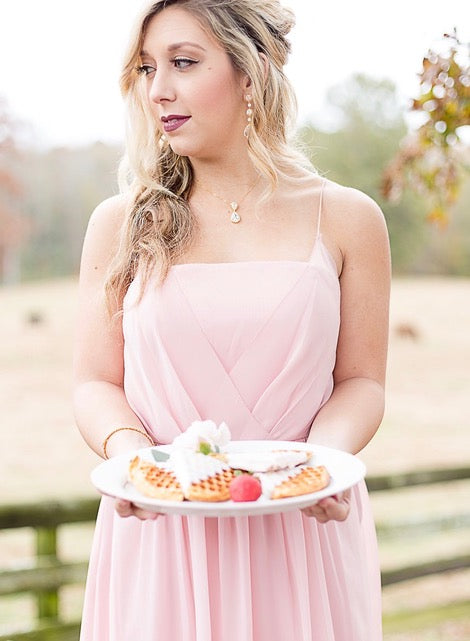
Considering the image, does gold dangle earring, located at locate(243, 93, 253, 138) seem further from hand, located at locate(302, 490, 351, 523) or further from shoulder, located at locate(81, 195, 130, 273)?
hand, located at locate(302, 490, 351, 523)

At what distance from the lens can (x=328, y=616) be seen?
1521 millimetres

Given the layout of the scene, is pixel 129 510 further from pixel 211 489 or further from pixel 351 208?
pixel 351 208

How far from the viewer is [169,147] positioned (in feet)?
5.82

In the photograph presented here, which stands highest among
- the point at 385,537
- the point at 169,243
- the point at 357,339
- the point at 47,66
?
the point at 47,66

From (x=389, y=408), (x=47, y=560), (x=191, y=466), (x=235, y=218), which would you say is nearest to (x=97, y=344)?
(x=235, y=218)

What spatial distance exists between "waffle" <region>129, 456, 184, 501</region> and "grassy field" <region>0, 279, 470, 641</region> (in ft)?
11.9

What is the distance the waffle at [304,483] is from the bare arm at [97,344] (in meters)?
0.41

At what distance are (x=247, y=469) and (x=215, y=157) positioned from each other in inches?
25.8

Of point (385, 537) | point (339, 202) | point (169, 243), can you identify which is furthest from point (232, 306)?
point (385, 537)

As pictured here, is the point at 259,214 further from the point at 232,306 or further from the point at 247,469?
the point at 247,469

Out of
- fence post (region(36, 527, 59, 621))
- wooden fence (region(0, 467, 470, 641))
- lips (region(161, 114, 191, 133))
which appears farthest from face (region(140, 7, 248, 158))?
fence post (region(36, 527, 59, 621))

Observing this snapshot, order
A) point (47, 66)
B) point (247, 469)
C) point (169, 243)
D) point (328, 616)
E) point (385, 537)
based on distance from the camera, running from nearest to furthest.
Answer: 1. point (247, 469)
2. point (328, 616)
3. point (169, 243)
4. point (385, 537)
5. point (47, 66)

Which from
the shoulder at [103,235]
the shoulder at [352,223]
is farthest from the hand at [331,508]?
the shoulder at [103,235]

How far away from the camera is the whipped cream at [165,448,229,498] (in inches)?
49.5
